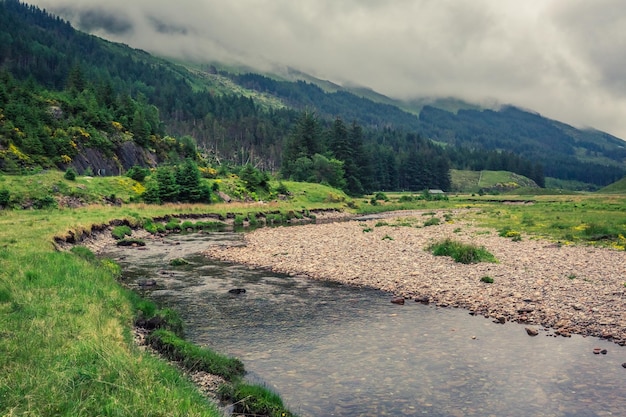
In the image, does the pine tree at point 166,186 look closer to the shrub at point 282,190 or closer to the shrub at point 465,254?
the shrub at point 282,190

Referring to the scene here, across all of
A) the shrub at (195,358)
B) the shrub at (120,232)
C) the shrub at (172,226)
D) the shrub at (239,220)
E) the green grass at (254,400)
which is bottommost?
the shrub at (172,226)

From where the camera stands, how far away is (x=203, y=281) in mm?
25266

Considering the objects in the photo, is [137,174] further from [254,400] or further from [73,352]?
[254,400]

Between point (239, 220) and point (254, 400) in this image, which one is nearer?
point (254, 400)

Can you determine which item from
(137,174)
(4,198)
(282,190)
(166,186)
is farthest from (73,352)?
(282,190)

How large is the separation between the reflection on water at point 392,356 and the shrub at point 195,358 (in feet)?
2.07

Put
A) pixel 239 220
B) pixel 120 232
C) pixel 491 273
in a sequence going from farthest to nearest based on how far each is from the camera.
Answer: pixel 239 220
pixel 120 232
pixel 491 273

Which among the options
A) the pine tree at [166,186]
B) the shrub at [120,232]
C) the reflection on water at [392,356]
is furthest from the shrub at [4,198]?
the reflection on water at [392,356]

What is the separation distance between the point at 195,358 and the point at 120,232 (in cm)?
3438

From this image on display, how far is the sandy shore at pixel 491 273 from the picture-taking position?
18141 millimetres

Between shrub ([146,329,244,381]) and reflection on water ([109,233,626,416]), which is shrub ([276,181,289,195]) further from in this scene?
shrub ([146,329,244,381])

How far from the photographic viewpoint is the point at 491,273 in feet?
82.3

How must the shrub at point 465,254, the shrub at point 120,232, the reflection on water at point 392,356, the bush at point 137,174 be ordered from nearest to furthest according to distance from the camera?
the reflection on water at point 392,356
the shrub at point 465,254
the shrub at point 120,232
the bush at point 137,174

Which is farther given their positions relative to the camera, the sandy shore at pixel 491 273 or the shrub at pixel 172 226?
the shrub at pixel 172 226
